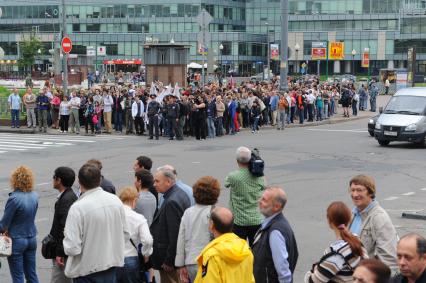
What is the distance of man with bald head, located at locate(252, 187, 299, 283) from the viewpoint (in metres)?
7.37

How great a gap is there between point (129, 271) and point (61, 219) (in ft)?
3.12

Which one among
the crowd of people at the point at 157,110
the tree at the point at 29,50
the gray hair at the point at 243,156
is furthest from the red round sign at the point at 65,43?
the tree at the point at 29,50

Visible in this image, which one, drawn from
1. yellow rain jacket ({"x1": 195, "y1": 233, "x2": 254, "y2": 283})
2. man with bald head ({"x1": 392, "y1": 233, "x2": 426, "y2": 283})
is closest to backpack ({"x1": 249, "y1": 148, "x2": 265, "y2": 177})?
yellow rain jacket ({"x1": 195, "y1": 233, "x2": 254, "y2": 283})

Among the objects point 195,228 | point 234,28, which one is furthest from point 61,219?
point 234,28

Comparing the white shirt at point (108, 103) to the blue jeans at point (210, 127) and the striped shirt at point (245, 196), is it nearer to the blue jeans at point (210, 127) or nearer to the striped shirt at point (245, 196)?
the blue jeans at point (210, 127)

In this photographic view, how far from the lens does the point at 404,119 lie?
28.8 metres

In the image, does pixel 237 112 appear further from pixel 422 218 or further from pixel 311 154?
pixel 422 218

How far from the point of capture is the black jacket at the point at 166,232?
8.66m

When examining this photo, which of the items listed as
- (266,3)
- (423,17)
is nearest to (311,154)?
(423,17)

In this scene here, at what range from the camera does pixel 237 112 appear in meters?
35.0

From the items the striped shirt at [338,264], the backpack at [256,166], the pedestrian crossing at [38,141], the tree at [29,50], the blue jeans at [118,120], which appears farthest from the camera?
the tree at [29,50]

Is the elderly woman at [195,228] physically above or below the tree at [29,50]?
below

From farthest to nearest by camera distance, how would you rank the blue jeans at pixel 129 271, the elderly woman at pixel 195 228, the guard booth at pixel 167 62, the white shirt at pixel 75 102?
the guard booth at pixel 167 62, the white shirt at pixel 75 102, the blue jeans at pixel 129 271, the elderly woman at pixel 195 228

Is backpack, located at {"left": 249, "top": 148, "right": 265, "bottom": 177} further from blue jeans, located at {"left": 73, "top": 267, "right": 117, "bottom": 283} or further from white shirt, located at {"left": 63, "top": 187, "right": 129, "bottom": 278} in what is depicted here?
Answer: blue jeans, located at {"left": 73, "top": 267, "right": 117, "bottom": 283}
